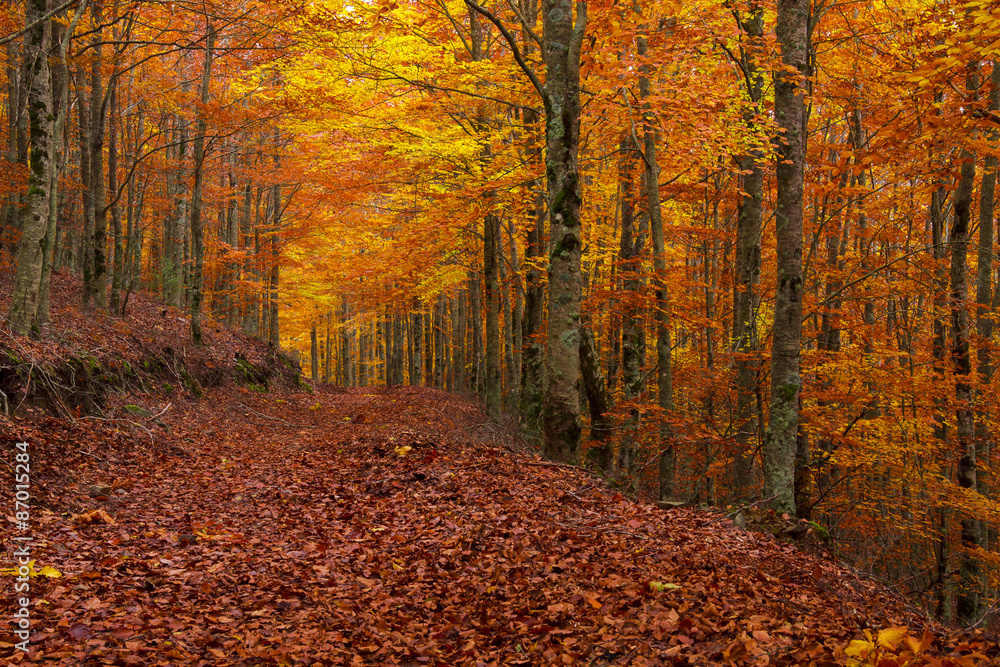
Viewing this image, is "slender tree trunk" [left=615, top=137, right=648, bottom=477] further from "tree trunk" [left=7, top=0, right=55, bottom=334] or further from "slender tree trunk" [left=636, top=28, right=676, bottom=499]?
"tree trunk" [left=7, top=0, right=55, bottom=334]

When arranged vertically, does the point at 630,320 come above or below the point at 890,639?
above

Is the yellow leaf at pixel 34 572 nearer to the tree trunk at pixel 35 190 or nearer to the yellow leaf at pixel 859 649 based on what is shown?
the yellow leaf at pixel 859 649

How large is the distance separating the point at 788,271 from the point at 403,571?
547 centimetres

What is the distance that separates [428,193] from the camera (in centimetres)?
1330

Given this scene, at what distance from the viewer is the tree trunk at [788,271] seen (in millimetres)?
7172

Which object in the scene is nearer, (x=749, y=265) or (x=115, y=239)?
(x=749, y=265)

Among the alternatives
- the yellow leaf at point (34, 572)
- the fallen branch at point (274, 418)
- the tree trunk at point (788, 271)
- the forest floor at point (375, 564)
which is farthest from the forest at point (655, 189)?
the yellow leaf at point (34, 572)

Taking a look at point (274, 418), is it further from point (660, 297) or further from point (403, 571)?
point (403, 571)

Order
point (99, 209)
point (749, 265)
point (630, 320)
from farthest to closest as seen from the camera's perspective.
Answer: point (99, 209), point (630, 320), point (749, 265)

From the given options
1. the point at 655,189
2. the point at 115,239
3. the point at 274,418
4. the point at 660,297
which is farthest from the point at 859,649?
the point at 115,239

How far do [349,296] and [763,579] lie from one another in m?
25.5

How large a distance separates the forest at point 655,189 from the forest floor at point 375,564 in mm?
782

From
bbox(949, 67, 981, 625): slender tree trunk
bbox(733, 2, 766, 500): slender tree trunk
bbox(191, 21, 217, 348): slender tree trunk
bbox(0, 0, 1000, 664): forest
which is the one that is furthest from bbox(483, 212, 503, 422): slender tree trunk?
bbox(949, 67, 981, 625): slender tree trunk

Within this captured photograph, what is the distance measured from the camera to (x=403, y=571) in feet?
17.0
